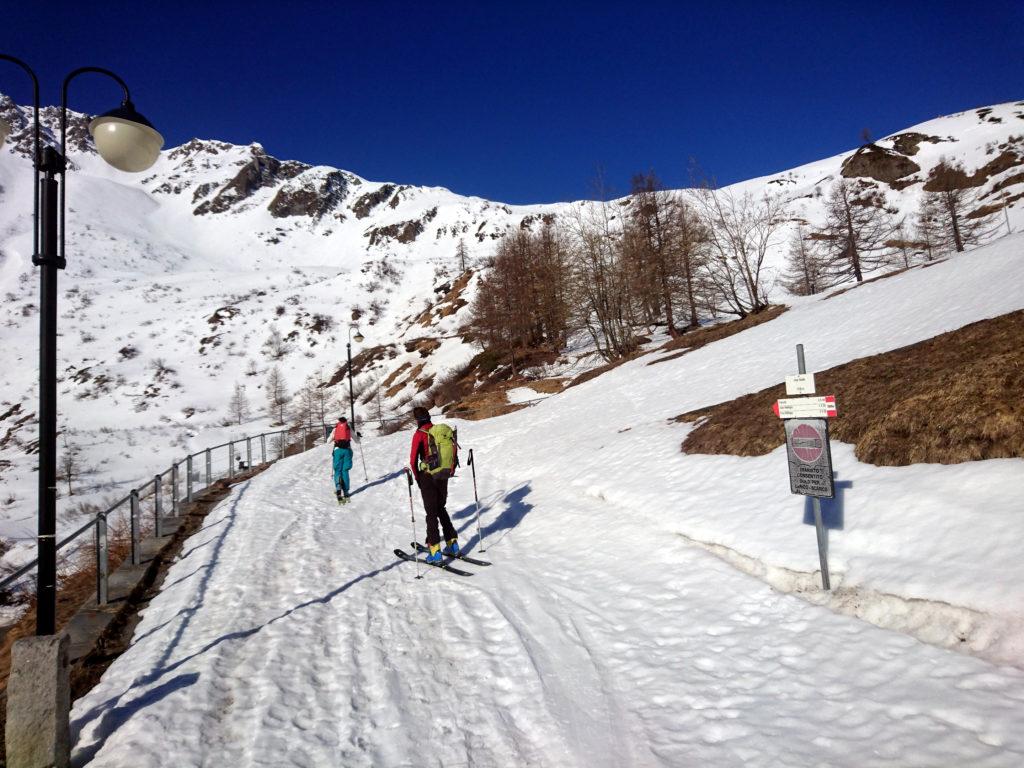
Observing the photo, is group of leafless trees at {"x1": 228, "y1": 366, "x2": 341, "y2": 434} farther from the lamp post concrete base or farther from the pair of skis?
the lamp post concrete base

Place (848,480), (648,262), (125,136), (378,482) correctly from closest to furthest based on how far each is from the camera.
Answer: (125,136), (848,480), (378,482), (648,262)

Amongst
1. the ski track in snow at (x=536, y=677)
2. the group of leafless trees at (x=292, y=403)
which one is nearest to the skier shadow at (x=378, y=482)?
the ski track in snow at (x=536, y=677)

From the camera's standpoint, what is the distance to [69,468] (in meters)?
34.4

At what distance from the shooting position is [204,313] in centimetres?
9650

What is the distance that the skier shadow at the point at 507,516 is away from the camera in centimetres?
885

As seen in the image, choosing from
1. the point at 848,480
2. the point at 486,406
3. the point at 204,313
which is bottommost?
the point at 848,480

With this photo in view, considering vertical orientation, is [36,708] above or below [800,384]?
below

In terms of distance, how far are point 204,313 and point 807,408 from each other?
11159 cm

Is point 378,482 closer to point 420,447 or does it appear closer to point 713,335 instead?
point 420,447

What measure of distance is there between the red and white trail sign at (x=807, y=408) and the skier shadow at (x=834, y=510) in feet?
4.68

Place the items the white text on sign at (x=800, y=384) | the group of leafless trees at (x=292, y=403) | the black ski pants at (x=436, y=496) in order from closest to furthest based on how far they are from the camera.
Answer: the white text on sign at (x=800, y=384) < the black ski pants at (x=436, y=496) < the group of leafless trees at (x=292, y=403)

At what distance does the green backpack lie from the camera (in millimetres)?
7625

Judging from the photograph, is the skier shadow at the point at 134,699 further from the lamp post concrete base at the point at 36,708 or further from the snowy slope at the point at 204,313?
the snowy slope at the point at 204,313

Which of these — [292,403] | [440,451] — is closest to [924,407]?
[440,451]
